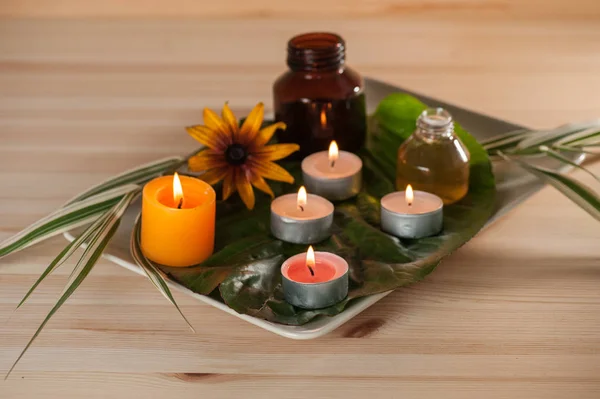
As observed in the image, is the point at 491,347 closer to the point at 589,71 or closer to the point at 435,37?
the point at 589,71

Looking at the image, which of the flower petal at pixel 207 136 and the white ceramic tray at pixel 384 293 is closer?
the white ceramic tray at pixel 384 293

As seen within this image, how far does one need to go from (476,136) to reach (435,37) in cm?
45

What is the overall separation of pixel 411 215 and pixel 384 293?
0.38 ft

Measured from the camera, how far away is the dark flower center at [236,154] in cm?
101

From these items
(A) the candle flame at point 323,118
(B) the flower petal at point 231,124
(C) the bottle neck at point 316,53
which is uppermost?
(C) the bottle neck at point 316,53

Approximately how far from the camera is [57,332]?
2.69 ft

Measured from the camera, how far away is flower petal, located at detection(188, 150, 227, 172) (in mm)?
1005

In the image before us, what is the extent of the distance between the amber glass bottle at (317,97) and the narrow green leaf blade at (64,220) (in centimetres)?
22

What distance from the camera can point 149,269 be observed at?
864mm

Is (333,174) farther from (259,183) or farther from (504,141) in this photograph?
(504,141)

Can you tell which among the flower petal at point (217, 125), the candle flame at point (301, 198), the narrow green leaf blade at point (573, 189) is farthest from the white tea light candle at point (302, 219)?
the narrow green leaf blade at point (573, 189)

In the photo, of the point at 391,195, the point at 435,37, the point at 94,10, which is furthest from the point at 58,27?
the point at 391,195

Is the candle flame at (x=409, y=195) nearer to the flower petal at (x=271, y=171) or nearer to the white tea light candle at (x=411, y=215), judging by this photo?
Result: the white tea light candle at (x=411, y=215)

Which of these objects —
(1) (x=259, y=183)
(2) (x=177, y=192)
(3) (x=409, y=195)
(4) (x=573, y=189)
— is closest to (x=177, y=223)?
(2) (x=177, y=192)
